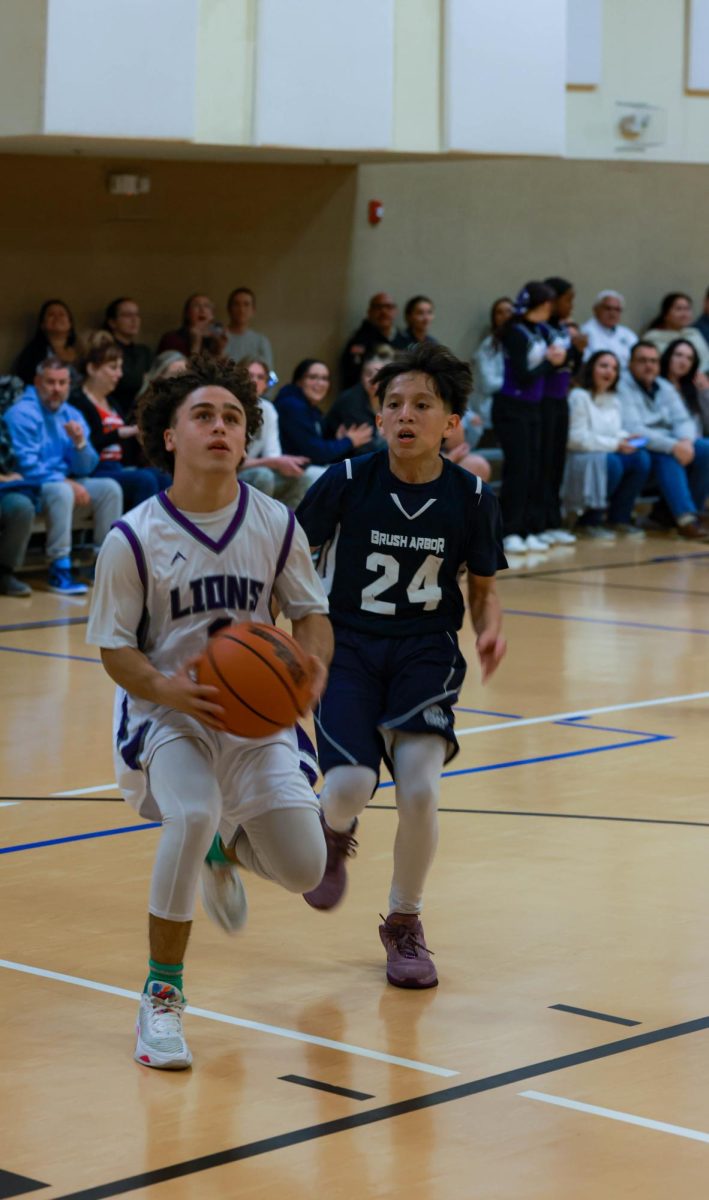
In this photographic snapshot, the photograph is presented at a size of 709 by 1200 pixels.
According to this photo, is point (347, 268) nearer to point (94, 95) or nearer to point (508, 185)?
point (508, 185)

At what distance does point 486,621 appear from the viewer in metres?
Result: 5.06

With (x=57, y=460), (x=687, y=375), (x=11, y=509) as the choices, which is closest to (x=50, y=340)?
(x=57, y=460)

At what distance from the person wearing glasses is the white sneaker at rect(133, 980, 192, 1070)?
12.6 m

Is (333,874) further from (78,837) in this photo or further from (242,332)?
(242,332)

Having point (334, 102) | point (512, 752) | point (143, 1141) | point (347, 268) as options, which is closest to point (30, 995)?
point (143, 1141)

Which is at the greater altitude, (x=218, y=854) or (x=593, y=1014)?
(x=218, y=854)

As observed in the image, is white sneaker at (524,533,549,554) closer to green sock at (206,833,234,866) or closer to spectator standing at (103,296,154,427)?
spectator standing at (103,296,154,427)

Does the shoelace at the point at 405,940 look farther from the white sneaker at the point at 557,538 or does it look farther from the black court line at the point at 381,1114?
the white sneaker at the point at 557,538

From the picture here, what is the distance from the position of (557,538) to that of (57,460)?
452 cm

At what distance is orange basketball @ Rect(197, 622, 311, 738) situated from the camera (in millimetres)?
4234

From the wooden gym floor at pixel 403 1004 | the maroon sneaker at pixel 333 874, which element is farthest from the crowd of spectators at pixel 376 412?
the maroon sneaker at pixel 333 874

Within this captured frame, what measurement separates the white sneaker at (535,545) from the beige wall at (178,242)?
2.28 m

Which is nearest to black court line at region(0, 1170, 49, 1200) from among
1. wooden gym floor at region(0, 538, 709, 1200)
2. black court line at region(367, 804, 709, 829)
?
wooden gym floor at region(0, 538, 709, 1200)

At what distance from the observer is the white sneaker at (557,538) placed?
1502cm
